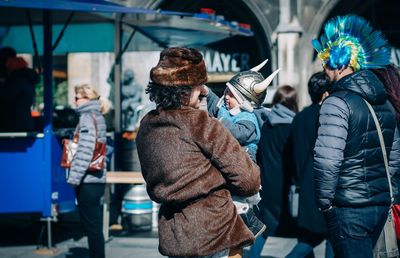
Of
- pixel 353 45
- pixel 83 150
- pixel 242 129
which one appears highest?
pixel 353 45

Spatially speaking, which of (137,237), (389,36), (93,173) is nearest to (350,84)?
(93,173)

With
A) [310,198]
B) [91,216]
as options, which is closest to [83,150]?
[91,216]

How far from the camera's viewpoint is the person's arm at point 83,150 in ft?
21.8

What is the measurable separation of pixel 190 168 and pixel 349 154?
1129 millimetres

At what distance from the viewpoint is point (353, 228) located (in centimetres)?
425

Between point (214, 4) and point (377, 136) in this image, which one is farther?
point (214, 4)

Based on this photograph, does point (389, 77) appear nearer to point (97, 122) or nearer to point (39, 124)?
point (97, 122)

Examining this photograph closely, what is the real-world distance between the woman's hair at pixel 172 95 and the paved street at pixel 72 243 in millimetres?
4488

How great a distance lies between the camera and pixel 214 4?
13.8 metres

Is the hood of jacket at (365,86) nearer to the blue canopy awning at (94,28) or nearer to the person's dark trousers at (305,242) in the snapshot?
the person's dark trousers at (305,242)

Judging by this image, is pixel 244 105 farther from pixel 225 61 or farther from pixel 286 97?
pixel 225 61

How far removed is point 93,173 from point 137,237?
2454 millimetres

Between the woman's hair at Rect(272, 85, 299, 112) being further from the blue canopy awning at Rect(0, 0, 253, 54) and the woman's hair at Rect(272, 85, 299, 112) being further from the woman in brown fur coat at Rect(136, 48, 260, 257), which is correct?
the woman in brown fur coat at Rect(136, 48, 260, 257)

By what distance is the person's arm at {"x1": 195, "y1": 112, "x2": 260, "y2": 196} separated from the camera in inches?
137
